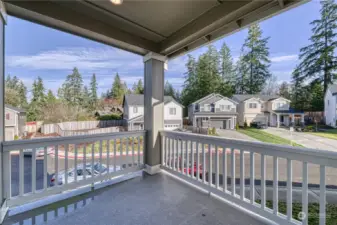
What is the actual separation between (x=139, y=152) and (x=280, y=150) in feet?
7.77

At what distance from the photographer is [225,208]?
2.23 m

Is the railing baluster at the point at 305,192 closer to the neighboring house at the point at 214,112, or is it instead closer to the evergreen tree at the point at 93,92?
the neighboring house at the point at 214,112

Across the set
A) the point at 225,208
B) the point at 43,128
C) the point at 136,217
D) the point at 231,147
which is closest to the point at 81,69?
the point at 43,128

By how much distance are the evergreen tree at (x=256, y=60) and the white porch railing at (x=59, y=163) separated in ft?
7.39

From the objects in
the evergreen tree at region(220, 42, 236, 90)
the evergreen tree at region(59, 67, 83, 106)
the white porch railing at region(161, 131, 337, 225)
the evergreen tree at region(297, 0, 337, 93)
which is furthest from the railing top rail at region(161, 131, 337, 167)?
the evergreen tree at region(59, 67, 83, 106)

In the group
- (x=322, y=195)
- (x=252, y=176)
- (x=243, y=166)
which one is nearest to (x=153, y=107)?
(x=243, y=166)

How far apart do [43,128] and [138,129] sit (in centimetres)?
157

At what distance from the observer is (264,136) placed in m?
1.87

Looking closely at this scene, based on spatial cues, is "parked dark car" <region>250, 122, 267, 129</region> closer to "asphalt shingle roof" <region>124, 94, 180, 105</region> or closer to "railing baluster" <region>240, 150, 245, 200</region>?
"railing baluster" <region>240, 150, 245, 200</region>

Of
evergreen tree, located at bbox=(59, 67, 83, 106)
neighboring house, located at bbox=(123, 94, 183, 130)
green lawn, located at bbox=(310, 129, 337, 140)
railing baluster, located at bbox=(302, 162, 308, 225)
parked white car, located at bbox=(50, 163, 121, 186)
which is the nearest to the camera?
green lawn, located at bbox=(310, 129, 337, 140)

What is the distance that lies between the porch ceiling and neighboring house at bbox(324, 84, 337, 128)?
3.22 ft

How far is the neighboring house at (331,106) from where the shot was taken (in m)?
1.46

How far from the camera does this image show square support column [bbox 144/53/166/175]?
3395 mm

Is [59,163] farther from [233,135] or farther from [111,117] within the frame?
[233,135]
